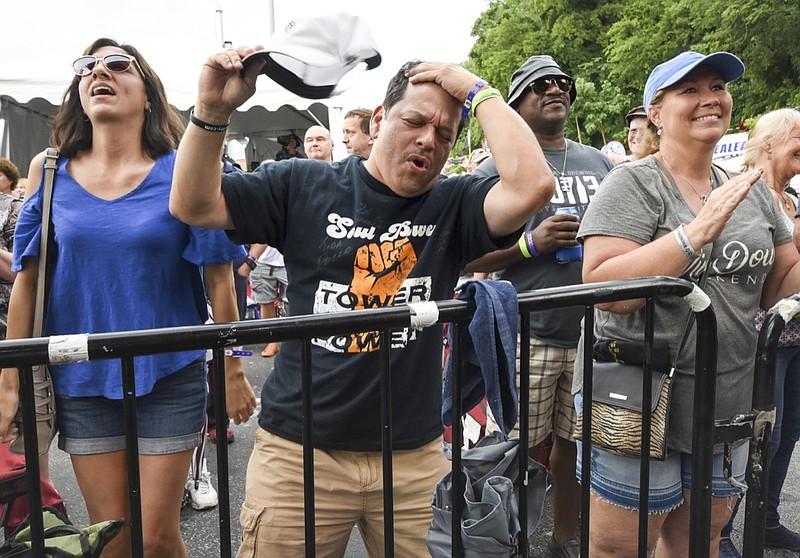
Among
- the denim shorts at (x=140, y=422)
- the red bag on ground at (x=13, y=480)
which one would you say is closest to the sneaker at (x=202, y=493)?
the red bag on ground at (x=13, y=480)

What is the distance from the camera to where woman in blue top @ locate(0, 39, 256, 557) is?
2111 mm

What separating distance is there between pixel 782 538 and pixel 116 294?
10.1ft

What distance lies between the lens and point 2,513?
287 cm

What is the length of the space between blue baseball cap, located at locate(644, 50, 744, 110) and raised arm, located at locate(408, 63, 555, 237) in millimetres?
623

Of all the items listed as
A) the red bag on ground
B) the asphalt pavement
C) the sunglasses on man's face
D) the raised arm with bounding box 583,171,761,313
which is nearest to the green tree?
the asphalt pavement

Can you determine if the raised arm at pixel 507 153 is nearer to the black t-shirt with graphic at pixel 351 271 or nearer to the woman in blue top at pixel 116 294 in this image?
the black t-shirt with graphic at pixel 351 271

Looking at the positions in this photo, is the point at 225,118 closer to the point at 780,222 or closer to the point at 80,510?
the point at 780,222

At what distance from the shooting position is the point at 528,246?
2.86m

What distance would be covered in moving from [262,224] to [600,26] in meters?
30.9

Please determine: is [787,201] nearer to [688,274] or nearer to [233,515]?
[688,274]

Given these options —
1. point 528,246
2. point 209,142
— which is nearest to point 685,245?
point 528,246

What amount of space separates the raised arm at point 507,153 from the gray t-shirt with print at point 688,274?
12.4 inches

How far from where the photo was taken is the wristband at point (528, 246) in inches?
112

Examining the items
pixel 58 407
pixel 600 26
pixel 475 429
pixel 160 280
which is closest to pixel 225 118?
pixel 160 280
